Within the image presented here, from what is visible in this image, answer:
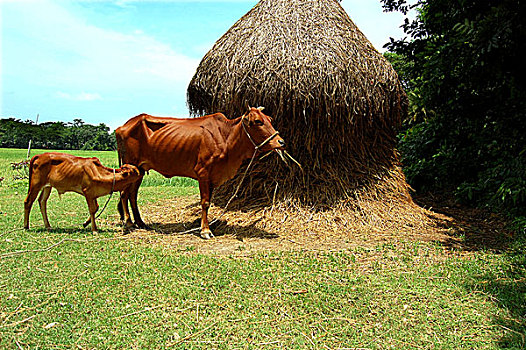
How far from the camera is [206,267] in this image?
185 inches

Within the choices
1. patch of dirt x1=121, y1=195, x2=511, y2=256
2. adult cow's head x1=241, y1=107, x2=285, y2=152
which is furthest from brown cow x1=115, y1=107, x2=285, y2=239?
patch of dirt x1=121, y1=195, x2=511, y2=256

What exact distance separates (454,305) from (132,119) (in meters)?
5.58

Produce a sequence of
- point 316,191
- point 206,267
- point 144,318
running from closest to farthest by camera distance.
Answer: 1. point 144,318
2. point 206,267
3. point 316,191

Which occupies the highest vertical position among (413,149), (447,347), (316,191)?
(413,149)


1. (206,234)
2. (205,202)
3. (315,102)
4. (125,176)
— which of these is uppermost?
(315,102)

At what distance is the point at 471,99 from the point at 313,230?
177 inches

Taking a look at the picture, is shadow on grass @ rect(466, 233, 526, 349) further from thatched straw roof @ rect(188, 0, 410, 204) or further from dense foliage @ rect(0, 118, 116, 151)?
dense foliage @ rect(0, 118, 116, 151)

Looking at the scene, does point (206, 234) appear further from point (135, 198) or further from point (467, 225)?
point (467, 225)

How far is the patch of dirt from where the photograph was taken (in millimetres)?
5742

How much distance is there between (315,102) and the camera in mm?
6684

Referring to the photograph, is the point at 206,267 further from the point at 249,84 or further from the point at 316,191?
the point at 249,84

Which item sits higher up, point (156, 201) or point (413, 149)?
point (413, 149)

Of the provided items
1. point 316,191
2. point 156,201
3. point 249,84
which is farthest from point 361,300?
point 156,201

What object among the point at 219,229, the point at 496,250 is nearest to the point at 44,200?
the point at 219,229
